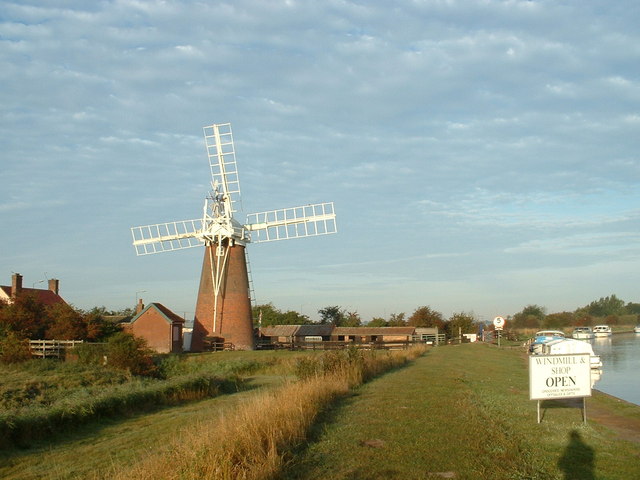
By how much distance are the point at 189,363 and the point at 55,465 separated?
26333mm

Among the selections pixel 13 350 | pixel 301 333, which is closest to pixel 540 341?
pixel 301 333

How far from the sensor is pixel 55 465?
13367mm

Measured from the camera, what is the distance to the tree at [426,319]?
72.1 metres

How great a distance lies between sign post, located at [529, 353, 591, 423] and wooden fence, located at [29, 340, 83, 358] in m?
28.7

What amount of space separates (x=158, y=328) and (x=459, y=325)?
1459 inches

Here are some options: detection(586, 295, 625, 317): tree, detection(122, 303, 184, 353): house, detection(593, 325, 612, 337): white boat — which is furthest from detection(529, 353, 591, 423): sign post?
detection(586, 295, 625, 317): tree

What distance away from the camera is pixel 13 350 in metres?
33.3

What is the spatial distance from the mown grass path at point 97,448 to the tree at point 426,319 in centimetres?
5386

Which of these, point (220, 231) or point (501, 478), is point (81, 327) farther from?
point (501, 478)

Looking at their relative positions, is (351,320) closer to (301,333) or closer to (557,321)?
(301,333)

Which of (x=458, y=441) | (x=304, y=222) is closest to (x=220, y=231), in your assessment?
(x=304, y=222)

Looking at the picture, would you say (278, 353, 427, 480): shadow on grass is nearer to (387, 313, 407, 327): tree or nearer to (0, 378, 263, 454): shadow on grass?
(0, 378, 263, 454): shadow on grass

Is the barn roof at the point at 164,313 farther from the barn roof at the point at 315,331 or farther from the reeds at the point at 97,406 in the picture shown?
the reeds at the point at 97,406

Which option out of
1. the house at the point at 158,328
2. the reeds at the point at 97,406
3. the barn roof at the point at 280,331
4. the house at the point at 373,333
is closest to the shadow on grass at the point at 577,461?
the reeds at the point at 97,406
